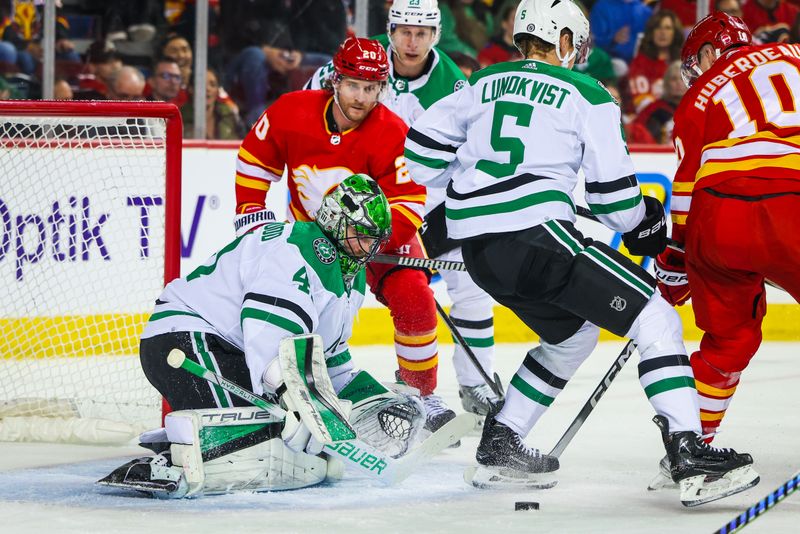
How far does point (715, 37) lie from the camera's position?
11.7 ft

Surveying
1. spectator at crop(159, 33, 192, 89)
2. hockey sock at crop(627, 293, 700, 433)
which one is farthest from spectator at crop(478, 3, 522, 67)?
hockey sock at crop(627, 293, 700, 433)

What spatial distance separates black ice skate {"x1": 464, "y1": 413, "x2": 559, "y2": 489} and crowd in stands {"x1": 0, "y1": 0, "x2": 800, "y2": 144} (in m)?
2.78

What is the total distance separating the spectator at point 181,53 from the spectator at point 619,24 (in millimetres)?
1898

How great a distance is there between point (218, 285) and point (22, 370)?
1447 mm

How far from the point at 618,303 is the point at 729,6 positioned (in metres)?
3.82

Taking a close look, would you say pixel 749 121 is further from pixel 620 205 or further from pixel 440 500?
pixel 440 500

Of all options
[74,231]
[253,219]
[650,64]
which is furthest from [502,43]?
[253,219]

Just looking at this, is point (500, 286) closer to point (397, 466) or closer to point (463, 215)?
point (463, 215)

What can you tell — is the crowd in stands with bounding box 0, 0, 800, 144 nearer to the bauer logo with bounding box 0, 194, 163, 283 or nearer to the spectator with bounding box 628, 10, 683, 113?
the spectator with bounding box 628, 10, 683, 113

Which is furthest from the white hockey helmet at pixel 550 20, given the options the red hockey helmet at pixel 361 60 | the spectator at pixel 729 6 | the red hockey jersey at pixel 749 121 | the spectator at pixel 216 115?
the spectator at pixel 729 6

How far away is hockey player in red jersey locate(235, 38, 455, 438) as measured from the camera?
414 centimetres

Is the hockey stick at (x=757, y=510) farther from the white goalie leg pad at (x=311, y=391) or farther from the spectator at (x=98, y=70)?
the spectator at (x=98, y=70)

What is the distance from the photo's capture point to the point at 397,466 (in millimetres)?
3223

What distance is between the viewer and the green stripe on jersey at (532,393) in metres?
3.46
